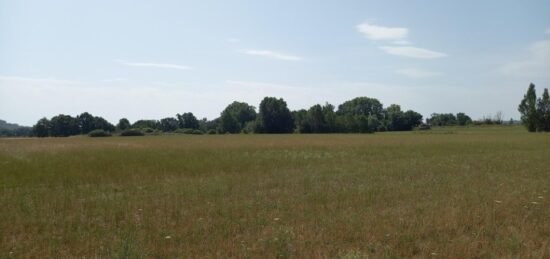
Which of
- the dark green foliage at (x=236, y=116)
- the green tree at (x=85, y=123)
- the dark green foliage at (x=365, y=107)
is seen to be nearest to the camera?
the green tree at (x=85, y=123)

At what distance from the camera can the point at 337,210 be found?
34.2 feet

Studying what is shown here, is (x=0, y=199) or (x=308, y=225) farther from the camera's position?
(x=0, y=199)

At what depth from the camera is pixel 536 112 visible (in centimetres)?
9594

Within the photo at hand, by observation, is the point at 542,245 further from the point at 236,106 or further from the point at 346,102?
the point at 346,102

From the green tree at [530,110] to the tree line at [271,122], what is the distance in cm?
4486

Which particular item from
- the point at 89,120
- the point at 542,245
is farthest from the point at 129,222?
the point at 89,120

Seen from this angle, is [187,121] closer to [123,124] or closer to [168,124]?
[168,124]

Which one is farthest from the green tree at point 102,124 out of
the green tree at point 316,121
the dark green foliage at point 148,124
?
the green tree at point 316,121

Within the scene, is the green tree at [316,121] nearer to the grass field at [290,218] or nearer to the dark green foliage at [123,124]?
the dark green foliage at [123,124]

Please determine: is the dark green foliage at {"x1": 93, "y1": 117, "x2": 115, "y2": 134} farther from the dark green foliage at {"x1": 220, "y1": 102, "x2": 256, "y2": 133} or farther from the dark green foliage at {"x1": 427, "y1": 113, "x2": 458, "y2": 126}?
the dark green foliage at {"x1": 427, "y1": 113, "x2": 458, "y2": 126}

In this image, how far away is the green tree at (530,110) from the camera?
95.8 meters

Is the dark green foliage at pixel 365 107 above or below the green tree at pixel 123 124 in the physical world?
above

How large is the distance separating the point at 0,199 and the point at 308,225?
10.3 metres

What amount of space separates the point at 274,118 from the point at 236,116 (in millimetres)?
40707
